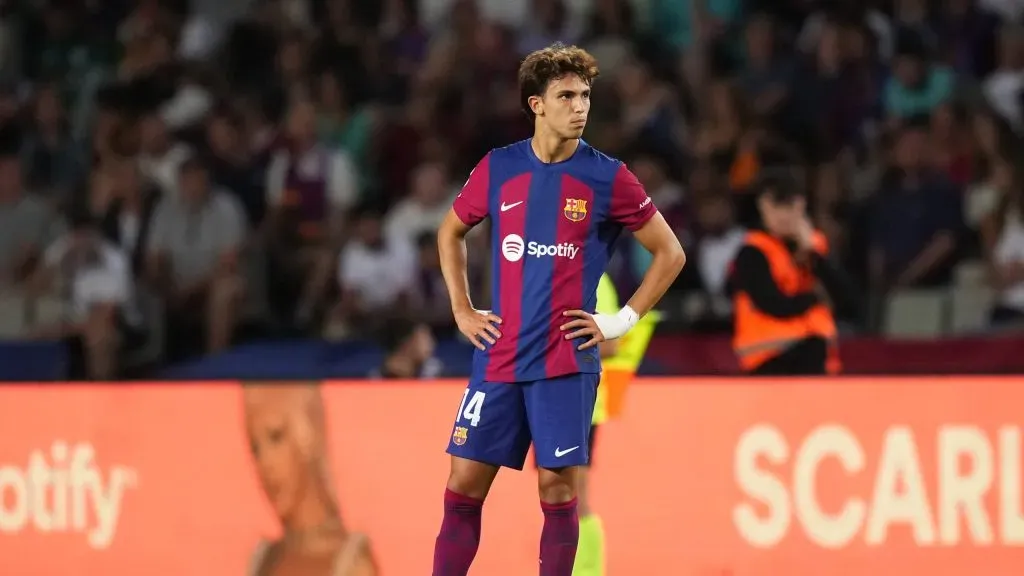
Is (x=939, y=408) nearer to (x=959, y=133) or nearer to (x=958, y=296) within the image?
(x=958, y=296)

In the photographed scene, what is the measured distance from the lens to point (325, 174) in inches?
476

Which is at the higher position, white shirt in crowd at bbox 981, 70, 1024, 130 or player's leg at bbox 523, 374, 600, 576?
white shirt in crowd at bbox 981, 70, 1024, 130

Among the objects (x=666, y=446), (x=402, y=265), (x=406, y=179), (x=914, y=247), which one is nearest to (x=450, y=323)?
(x=402, y=265)

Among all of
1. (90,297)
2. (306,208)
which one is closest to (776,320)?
(306,208)

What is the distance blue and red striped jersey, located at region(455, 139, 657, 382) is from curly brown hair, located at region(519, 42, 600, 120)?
0.23 meters

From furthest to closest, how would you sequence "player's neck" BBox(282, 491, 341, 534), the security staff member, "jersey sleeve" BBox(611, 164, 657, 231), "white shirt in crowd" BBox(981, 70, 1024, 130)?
1. "white shirt in crowd" BBox(981, 70, 1024, 130)
2. the security staff member
3. "player's neck" BBox(282, 491, 341, 534)
4. "jersey sleeve" BBox(611, 164, 657, 231)

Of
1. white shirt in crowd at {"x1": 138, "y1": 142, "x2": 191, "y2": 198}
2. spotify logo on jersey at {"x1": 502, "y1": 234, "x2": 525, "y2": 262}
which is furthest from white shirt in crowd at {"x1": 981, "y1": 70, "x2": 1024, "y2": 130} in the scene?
spotify logo on jersey at {"x1": 502, "y1": 234, "x2": 525, "y2": 262}

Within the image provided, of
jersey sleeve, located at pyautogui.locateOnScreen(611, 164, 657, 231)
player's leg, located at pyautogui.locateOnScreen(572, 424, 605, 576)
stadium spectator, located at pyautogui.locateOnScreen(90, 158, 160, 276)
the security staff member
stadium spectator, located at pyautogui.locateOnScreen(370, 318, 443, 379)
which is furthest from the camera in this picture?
stadium spectator, located at pyautogui.locateOnScreen(90, 158, 160, 276)

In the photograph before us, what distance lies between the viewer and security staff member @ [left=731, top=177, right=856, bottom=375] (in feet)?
26.2

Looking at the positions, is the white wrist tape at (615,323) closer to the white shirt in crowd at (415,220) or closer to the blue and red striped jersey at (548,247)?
the blue and red striped jersey at (548,247)

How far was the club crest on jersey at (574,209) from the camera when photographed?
5531 millimetres

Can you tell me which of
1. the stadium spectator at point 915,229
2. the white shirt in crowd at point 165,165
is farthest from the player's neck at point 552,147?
the white shirt in crowd at point 165,165

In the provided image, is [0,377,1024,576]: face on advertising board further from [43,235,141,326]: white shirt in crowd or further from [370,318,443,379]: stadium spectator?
[43,235,141,326]: white shirt in crowd

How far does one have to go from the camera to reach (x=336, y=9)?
1321 cm
